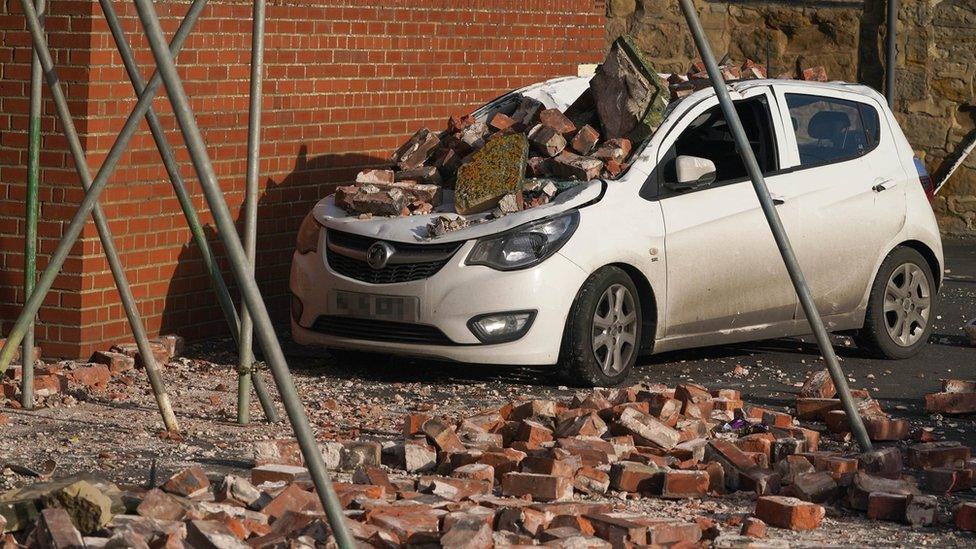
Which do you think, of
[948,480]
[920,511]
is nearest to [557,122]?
[948,480]

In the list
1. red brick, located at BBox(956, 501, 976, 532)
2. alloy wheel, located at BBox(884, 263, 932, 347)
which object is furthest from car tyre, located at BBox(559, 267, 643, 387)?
red brick, located at BBox(956, 501, 976, 532)

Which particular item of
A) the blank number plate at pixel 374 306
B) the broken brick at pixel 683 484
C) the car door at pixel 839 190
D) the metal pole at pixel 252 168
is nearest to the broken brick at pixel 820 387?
the car door at pixel 839 190

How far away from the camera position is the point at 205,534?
5070 mm

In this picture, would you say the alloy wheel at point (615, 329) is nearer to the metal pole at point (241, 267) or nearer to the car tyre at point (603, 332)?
the car tyre at point (603, 332)

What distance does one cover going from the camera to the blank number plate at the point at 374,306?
8.65 m

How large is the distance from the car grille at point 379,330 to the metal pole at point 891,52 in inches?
332

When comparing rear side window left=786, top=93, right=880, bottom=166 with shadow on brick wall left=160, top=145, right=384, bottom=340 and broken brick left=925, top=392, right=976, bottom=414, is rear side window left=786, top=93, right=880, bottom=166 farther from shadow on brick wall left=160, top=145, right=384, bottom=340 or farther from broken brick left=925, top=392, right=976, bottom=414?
shadow on brick wall left=160, top=145, right=384, bottom=340

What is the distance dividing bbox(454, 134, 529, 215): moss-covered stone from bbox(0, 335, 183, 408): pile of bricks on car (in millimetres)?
1934

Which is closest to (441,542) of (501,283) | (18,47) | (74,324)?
(501,283)

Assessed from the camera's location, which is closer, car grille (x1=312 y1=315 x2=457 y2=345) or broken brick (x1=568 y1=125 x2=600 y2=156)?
car grille (x1=312 y1=315 x2=457 y2=345)

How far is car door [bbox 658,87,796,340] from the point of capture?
30.2 feet

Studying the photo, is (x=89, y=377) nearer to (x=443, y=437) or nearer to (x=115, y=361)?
(x=115, y=361)

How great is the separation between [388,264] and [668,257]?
157cm

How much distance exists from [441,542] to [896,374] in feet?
17.1
